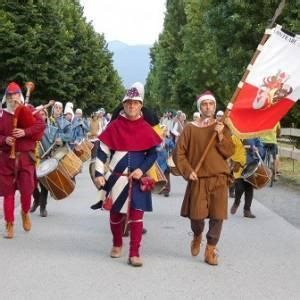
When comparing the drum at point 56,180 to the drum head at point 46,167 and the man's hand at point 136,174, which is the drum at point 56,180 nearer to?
the drum head at point 46,167

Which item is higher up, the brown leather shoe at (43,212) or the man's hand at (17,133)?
the man's hand at (17,133)

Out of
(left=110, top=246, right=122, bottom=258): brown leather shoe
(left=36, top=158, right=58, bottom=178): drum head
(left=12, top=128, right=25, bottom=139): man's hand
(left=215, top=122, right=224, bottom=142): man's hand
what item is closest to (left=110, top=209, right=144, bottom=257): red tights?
(left=110, top=246, right=122, bottom=258): brown leather shoe

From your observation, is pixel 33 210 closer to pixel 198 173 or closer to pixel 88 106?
pixel 198 173

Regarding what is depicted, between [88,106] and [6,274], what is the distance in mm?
40832

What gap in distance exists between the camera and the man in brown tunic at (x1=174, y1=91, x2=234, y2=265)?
696 cm

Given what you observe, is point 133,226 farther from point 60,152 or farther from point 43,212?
point 60,152

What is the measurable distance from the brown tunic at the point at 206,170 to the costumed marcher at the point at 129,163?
1.05 ft

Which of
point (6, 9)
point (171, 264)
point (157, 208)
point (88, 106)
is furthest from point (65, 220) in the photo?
point (88, 106)

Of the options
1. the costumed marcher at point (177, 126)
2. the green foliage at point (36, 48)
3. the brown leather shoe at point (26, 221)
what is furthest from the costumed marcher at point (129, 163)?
the green foliage at point (36, 48)

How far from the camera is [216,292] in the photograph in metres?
5.89

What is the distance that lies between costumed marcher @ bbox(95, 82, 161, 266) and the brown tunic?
1.05ft

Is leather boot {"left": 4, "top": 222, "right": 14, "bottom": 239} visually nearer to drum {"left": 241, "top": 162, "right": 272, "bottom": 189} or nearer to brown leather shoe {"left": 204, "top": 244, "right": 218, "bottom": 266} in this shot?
brown leather shoe {"left": 204, "top": 244, "right": 218, "bottom": 266}

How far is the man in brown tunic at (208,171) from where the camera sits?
22.9ft

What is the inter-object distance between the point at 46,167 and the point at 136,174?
3.13 m
